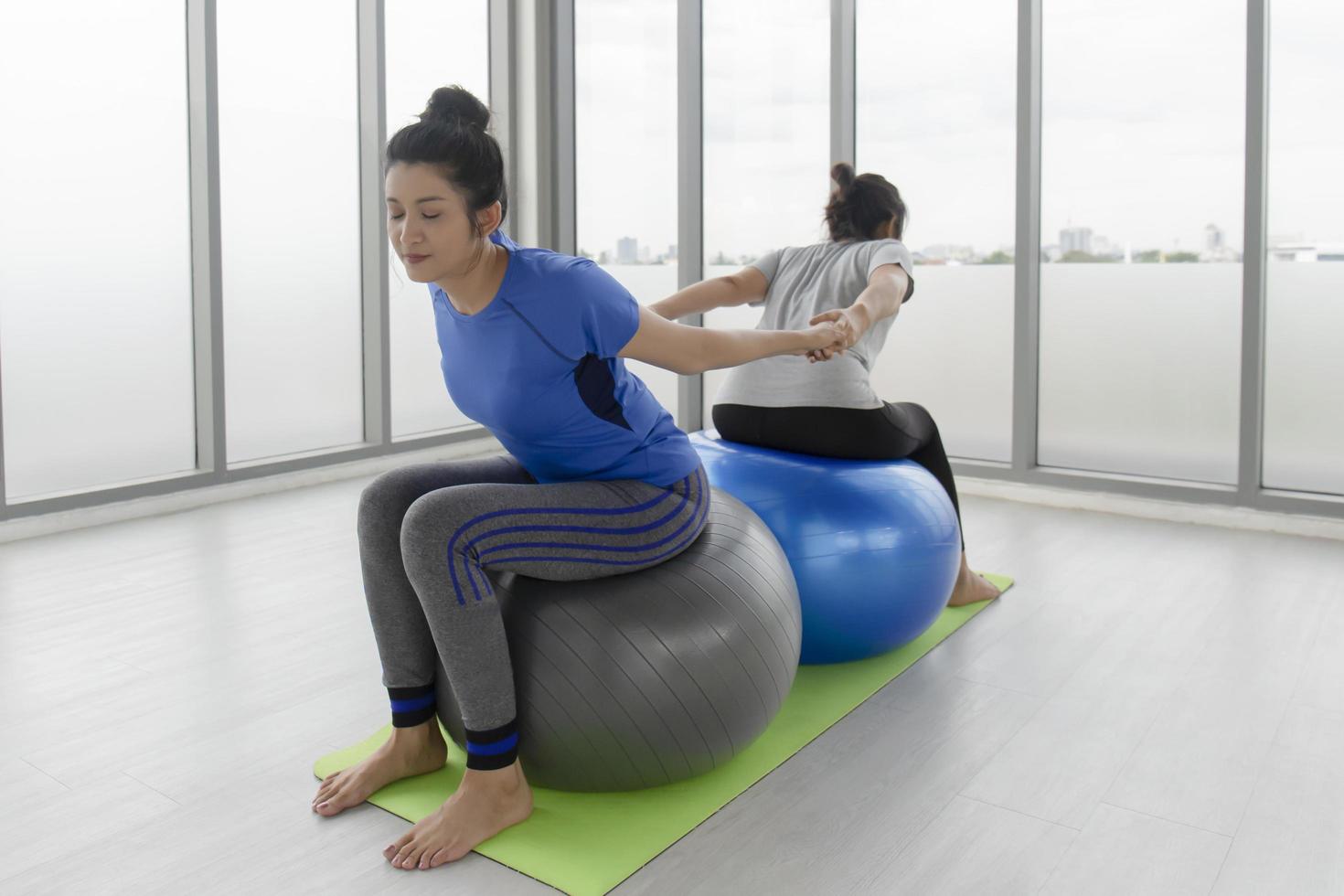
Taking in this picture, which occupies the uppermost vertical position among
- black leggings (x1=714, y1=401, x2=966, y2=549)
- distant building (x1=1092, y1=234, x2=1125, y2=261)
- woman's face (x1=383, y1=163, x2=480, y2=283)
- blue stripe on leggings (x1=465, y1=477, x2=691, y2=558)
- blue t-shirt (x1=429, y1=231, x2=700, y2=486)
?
distant building (x1=1092, y1=234, x2=1125, y2=261)

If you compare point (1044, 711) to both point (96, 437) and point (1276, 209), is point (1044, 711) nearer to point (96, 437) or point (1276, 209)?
point (1276, 209)

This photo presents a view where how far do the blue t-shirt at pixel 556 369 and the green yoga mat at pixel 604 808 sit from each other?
54 cm

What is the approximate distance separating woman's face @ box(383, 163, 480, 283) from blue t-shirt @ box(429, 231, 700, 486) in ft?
0.32

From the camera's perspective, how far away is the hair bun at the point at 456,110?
1.70 meters

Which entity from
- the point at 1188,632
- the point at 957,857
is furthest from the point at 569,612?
the point at 1188,632

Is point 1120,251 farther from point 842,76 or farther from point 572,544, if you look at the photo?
point 572,544

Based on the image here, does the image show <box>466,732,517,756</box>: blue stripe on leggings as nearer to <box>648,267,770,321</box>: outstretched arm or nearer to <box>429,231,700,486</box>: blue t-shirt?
<box>429,231,700,486</box>: blue t-shirt

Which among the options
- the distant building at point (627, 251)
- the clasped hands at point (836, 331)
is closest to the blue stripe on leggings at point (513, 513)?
the clasped hands at point (836, 331)

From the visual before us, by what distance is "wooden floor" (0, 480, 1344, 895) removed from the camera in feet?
5.30

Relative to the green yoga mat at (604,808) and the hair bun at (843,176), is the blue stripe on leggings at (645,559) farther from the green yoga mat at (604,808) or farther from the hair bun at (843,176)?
the hair bun at (843,176)

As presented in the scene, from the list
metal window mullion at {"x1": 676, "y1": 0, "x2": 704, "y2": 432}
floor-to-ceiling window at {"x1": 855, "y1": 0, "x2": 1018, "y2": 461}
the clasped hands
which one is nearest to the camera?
the clasped hands

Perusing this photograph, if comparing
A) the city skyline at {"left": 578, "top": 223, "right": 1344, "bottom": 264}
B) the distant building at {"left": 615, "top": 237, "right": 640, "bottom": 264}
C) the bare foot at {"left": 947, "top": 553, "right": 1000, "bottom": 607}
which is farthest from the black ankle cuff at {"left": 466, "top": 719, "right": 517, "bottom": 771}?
the distant building at {"left": 615, "top": 237, "right": 640, "bottom": 264}

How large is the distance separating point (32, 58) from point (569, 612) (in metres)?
3.20

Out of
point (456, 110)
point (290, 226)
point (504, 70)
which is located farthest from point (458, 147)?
point (504, 70)
